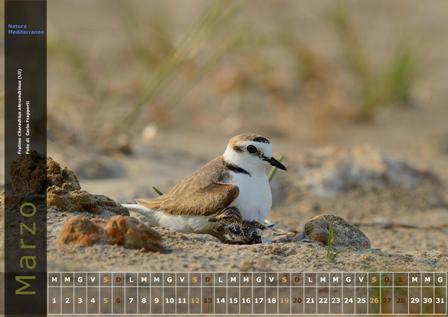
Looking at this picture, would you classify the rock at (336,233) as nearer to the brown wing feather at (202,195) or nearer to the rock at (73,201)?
the brown wing feather at (202,195)

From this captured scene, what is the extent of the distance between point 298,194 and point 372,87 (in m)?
3.38

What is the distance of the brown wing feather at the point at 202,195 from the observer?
15.7 feet

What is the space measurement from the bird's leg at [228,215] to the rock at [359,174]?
9.84ft

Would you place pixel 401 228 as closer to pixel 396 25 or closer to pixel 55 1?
pixel 396 25

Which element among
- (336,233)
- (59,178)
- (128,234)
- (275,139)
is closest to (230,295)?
(128,234)

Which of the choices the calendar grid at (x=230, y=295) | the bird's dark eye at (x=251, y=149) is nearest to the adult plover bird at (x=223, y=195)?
the bird's dark eye at (x=251, y=149)

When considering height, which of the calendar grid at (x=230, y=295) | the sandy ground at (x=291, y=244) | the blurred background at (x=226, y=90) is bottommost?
the calendar grid at (x=230, y=295)

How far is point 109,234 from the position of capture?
4371 mm

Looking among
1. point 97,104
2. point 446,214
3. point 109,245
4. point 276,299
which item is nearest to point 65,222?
point 109,245

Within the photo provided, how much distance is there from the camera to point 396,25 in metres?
14.7

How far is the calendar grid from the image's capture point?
4047 mm

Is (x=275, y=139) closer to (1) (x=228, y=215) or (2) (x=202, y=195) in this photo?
(2) (x=202, y=195)

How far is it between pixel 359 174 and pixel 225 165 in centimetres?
296

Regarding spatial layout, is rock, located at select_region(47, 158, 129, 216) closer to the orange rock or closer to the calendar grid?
the orange rock
